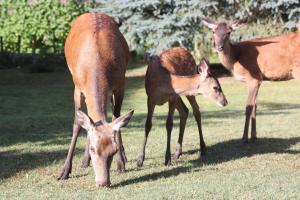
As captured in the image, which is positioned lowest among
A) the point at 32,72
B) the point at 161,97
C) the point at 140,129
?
the point at 32,72

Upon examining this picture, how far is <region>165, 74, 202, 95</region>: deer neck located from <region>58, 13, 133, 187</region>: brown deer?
0.77 meters

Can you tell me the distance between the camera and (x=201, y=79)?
10.2m

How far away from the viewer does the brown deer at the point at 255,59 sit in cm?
1283

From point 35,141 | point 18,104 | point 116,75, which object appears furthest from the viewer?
point 18,104

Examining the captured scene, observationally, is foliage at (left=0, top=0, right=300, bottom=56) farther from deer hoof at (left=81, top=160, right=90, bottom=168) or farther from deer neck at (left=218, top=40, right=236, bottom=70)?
deer hoof at (left=81, top=160, right=90, bottom=168)

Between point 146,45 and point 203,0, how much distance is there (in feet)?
9.55

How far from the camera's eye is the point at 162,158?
10555mm

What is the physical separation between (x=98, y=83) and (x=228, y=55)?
4888 mm

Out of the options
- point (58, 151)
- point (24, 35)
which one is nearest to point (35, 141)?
point (58, 151)

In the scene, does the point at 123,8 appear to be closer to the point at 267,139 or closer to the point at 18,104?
the point at 18,104

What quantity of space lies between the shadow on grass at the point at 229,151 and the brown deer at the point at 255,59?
0.89 m

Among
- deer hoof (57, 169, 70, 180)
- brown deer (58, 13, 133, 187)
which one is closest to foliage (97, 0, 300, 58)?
brown deer (58, 13, 133, 187)

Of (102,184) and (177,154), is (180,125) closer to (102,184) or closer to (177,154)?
(177,154)

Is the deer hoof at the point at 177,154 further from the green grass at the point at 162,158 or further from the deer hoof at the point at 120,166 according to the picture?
the deer hoof at the point at 120,166
